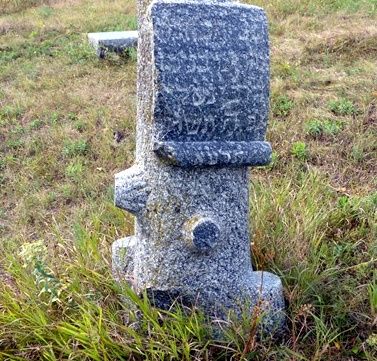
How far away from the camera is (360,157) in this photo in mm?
3840

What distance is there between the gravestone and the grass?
0.13 meters

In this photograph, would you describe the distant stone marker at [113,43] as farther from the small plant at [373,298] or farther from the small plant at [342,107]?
the small plant at [373,298]

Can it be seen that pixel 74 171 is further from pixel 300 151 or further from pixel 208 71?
pixel 208 71

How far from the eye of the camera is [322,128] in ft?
14.0

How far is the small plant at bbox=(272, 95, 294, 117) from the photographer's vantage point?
4666 millimetres

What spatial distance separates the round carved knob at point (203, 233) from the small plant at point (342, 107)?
2.89 metres

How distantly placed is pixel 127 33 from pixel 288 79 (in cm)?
309

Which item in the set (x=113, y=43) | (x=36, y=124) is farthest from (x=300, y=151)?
(x=113, y=43)

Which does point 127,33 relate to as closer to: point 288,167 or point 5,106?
point 5,106

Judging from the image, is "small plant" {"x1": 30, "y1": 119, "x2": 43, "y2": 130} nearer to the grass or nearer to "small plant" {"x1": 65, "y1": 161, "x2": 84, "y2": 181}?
the grass

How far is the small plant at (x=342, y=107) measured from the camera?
448 cm

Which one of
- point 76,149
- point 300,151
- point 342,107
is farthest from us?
point 76,149

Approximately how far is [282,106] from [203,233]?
118 inches

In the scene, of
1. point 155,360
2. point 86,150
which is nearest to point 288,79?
point 86,150
